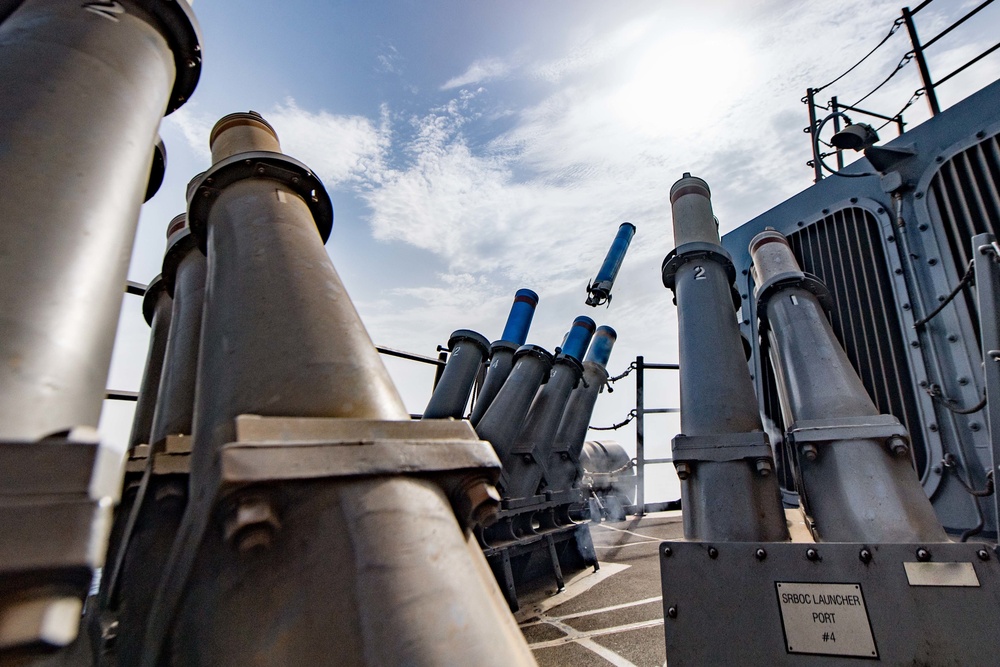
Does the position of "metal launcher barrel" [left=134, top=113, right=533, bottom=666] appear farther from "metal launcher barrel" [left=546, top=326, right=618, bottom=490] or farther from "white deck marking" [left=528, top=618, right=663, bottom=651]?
"metal launcher barrel" [left=546, top=326, right=618, bottom=490]

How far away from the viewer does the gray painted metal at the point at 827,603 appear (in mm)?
1332

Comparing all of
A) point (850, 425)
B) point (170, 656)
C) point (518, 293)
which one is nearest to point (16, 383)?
point (170, 656)

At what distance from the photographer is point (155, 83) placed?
1.01m

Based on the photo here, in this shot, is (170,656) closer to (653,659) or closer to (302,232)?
(302,232)

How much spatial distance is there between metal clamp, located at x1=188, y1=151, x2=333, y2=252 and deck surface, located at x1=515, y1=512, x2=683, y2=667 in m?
3.30

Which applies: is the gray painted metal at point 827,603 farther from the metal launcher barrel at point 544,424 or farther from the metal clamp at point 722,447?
the metal launcher barrel at point 544,424

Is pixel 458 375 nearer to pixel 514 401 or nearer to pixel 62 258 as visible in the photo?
pixel 514 401

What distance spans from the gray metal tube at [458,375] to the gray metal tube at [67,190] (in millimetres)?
5163

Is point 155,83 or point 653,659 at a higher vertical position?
point 155,83

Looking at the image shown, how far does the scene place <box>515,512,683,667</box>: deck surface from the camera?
3355 mm

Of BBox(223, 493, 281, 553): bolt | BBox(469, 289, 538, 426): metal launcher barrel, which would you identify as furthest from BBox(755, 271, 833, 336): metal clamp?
BBox(469, 289, 538, 426): metal launcher barrel

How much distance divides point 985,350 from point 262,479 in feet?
7.29

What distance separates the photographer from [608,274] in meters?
7.59

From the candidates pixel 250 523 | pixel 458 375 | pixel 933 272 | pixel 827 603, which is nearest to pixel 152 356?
pixel 250 523
